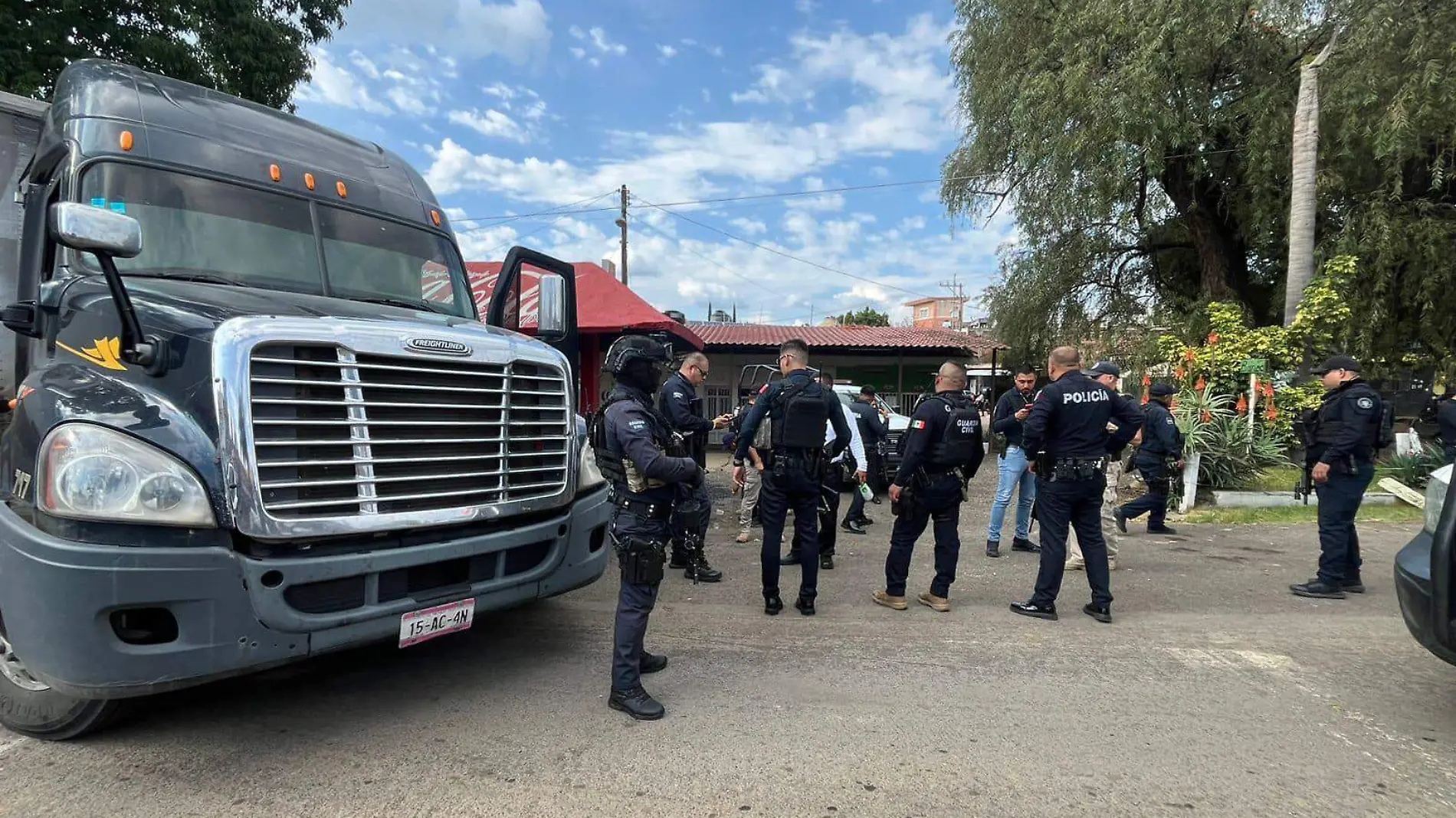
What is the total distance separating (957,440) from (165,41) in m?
10.3

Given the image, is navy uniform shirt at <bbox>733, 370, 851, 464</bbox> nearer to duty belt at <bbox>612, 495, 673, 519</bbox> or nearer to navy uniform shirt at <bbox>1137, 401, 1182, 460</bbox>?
duty belt at <bbox>612, 495, 673, 519</bbox>

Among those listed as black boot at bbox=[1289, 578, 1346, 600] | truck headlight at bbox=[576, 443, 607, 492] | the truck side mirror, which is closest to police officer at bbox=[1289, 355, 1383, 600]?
black boot at bbox=[1289, 578, 1346, 600]

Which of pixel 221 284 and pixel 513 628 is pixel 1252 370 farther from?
pixel 221 284

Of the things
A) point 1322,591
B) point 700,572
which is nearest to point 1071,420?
point 1322,591

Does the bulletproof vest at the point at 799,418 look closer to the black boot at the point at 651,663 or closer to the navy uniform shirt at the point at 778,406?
the navy uniform shirt at the point at 778,406

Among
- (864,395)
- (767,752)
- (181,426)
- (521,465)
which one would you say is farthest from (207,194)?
(864,395)

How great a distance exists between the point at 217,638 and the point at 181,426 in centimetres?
74

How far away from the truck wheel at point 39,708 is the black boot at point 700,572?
11.9 feet

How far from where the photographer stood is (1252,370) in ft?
31.6

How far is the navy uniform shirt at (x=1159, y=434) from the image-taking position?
24.4 feet

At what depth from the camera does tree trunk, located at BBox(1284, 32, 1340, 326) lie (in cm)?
1013

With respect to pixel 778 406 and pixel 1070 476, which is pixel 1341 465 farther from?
pixel 778 406

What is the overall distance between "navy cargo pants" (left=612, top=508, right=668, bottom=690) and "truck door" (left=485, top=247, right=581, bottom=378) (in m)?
1.61

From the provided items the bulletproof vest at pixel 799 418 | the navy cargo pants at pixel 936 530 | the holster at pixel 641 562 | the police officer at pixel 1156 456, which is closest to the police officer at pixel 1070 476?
the navy cargo pants at pixel 936 530
